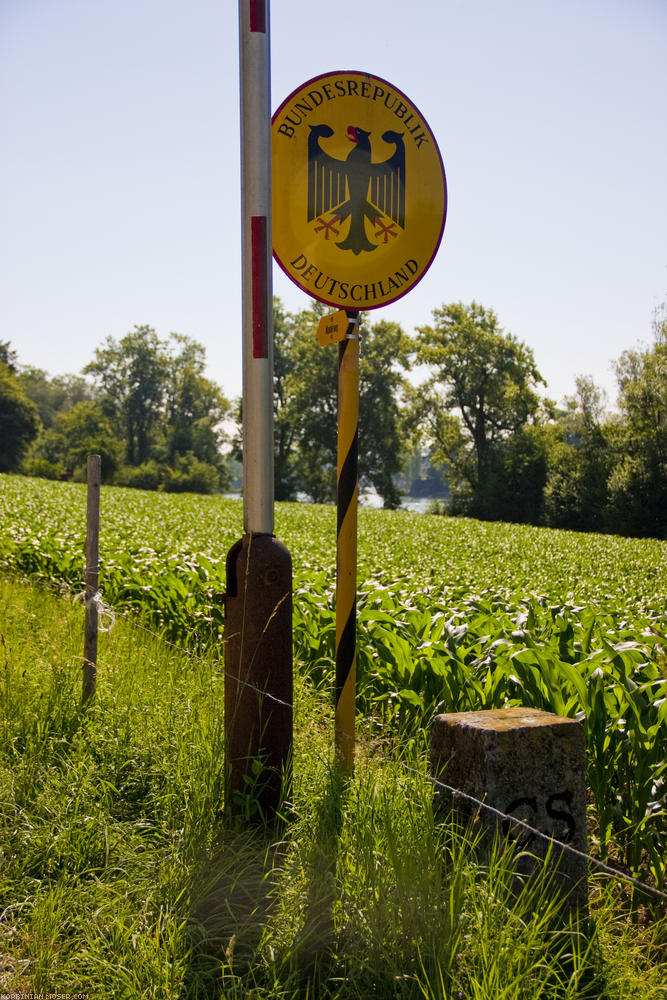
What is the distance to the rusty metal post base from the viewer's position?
294 centimetres

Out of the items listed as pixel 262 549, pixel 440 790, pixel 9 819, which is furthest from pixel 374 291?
pixel 9 819

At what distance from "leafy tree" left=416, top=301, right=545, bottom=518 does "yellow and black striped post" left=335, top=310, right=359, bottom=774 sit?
5826 cm

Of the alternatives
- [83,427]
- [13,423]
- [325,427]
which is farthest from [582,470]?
[83,427]

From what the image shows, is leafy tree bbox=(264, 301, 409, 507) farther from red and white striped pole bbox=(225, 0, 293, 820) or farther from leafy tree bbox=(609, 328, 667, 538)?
red and white striped pole bbox=(225, 0, 293, 820)

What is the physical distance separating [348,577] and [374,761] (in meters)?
0.90

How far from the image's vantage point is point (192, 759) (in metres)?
3.16

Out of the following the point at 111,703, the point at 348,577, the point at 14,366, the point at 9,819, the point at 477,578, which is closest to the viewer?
the point at 9,819

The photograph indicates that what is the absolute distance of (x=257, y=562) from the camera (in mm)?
3002

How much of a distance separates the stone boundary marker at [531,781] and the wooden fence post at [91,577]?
2.23 metres

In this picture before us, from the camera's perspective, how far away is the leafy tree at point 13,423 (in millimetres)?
74062

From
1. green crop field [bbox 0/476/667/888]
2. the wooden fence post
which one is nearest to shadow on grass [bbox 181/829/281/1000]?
green crop field [bbox 0/476/667/888]

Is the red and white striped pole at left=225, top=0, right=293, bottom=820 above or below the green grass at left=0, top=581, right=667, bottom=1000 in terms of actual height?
above

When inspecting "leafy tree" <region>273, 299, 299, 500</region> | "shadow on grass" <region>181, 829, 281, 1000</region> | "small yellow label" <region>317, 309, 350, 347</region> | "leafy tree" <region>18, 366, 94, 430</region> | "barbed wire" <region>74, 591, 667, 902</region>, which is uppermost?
"leafy tree" <region>18, 366, 94, 430</region>

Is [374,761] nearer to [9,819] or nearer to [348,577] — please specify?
[348,577]
